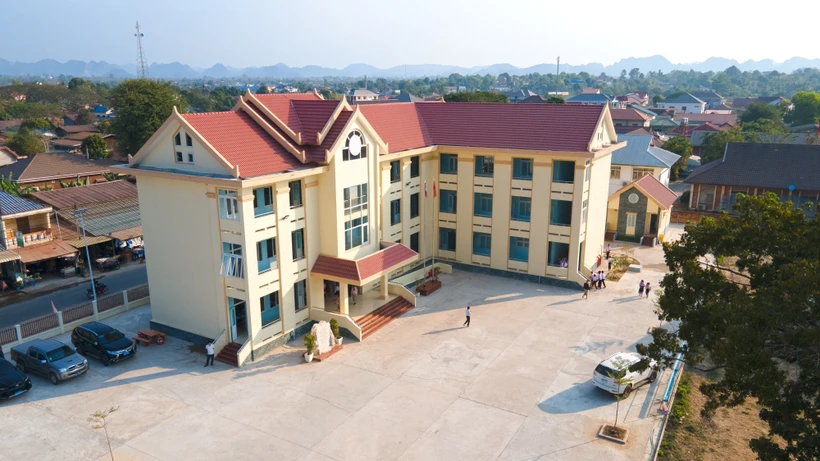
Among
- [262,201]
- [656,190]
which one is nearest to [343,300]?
[262,201]

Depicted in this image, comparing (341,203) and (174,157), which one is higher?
(174,157)

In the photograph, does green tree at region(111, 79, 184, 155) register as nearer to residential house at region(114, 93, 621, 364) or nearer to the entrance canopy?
residential house at region(114, 93, 621, 364)

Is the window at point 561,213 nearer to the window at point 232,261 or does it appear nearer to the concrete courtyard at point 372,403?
the concrete courtyard at point 372,403

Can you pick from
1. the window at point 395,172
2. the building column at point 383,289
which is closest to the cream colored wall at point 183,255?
the building column at point 383,289

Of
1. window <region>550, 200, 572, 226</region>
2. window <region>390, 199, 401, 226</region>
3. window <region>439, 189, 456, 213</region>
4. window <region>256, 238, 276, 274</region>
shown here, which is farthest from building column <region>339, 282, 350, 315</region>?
window <region>550, 200, 572, 226</region>

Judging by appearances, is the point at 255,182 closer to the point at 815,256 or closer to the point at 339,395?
the point at 339,395

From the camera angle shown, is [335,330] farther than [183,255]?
Yes

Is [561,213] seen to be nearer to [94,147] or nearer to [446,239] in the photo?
[446,239]
